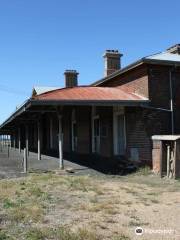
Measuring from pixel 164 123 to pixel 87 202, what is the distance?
8.42 metres

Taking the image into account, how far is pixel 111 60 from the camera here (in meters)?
27.0

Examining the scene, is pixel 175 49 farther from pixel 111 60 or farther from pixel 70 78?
pixel 70 78

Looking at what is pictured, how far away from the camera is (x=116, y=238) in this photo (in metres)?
7.47

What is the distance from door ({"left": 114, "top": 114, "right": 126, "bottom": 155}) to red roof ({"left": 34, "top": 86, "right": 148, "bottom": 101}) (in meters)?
1.21

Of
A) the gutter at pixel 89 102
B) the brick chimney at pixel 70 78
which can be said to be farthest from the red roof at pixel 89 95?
the brick chimney at pixel 70 78

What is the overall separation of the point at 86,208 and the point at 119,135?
11.1m

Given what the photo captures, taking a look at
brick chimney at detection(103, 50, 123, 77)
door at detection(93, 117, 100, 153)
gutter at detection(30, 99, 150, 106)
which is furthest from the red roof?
brick chimney at detection(103, 50, 123, 77)

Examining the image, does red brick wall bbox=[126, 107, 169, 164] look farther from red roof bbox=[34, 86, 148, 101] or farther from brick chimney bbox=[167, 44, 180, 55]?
brick chimney bbox=[167, 44, 180, 55]

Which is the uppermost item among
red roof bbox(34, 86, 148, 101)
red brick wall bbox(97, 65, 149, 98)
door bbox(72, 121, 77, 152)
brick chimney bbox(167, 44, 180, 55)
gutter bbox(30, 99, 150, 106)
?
brick chimney bbox(167, 44, 180, 55)

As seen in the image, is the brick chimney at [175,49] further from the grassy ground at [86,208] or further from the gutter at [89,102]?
the grassy ground at [86,208]

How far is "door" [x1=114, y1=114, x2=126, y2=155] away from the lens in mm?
20508

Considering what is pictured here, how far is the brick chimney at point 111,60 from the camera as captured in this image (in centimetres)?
2678

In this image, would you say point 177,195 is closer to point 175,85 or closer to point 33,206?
point 33,206

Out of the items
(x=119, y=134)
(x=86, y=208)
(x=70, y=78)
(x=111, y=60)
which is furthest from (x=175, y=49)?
(x=86, y=208)
